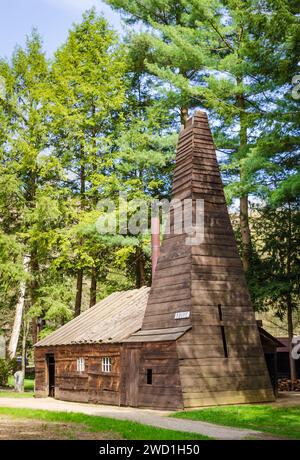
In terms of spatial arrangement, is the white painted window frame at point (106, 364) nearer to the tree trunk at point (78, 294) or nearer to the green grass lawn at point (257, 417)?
the green grass lawn at point (257, 417)

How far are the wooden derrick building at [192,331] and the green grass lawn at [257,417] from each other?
47.2 inches

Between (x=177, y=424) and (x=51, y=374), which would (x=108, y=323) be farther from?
(x=177, y=424)

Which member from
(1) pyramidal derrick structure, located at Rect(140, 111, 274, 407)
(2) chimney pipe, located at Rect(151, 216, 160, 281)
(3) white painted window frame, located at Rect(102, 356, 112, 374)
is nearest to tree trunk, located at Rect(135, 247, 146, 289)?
(2) chimney pipe, located at Rect(151, 216, 160, 281)

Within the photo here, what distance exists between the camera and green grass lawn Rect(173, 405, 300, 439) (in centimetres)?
1387

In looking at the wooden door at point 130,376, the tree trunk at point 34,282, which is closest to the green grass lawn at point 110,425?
the wooden door at point 130,376

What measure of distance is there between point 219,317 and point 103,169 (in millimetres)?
13815

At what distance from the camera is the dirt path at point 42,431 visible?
11859 mm

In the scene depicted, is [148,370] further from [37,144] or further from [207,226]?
[37,144]

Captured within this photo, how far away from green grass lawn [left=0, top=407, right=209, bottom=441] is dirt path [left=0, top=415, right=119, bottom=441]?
1.16 feet

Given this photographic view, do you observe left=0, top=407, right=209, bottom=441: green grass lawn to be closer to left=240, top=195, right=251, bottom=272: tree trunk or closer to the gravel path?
the gravel path

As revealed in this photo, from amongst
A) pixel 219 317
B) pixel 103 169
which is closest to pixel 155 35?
pixel 103 169

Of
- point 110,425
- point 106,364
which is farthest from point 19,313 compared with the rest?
point 110,425

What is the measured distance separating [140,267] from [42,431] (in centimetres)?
1850

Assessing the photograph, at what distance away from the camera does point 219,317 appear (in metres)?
20.0
